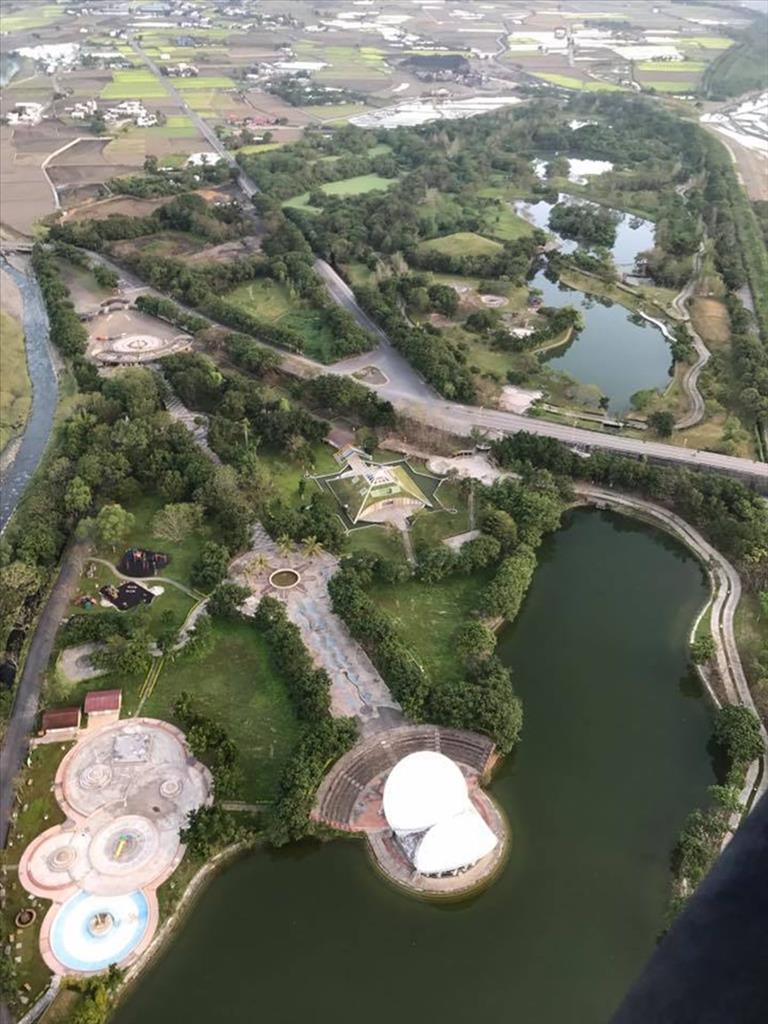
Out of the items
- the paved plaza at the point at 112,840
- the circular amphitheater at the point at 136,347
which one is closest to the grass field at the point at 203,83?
the circular amphitheater at the point at 136,347

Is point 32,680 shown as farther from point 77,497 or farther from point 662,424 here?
point 662,424

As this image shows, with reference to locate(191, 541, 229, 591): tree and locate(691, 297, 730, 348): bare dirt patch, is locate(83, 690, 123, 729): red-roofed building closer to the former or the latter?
locate(191, 541, 229, 591): tree

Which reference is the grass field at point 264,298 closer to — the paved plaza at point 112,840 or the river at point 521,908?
the river at point 521,908

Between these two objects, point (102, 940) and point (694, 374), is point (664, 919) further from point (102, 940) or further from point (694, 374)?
point (694, 374)

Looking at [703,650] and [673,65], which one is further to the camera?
[673,65]

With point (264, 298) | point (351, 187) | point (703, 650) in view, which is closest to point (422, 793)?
Result: point (703, 650)
